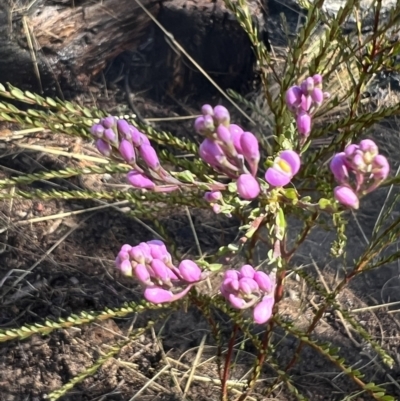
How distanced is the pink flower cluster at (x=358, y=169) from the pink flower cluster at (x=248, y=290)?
5.5 inches

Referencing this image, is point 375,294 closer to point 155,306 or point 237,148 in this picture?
point 155,306

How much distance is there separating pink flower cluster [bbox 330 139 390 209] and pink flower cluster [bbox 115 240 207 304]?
7.9 inches

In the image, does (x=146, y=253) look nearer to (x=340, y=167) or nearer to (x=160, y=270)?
(x=160, y=270)


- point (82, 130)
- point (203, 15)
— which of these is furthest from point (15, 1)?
point (82, 130)

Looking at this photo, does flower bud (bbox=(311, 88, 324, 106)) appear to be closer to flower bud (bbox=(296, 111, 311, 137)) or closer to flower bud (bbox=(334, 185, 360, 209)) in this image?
flower bud (bbox=(296, 111, 311, 137))

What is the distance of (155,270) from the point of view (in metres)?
0.74

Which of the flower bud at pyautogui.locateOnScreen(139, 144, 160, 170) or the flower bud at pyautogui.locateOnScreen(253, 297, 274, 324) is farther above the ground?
the flower bud at pyautogui.locateOnScreen(139, 144, 160, 170)

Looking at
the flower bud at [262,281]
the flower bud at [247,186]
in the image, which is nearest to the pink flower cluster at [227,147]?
the flower bud at [247,186]

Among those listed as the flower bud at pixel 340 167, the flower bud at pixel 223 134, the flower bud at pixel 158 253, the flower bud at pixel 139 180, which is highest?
the flower bud at pixel 340 167

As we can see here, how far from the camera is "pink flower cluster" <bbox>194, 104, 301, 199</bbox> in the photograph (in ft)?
2.22

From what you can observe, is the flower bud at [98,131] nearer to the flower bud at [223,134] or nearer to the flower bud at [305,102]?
the flower bud at [223,134]

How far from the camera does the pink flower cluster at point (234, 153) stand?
0.68 metres

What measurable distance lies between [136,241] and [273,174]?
1176mm

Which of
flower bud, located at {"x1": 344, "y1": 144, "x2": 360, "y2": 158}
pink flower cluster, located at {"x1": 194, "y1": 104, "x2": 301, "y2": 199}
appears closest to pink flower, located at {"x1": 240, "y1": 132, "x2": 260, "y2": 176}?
pink flower cluster, located at {"x1": 194, "y1": 104, "x2": 301, "y2": 199}
